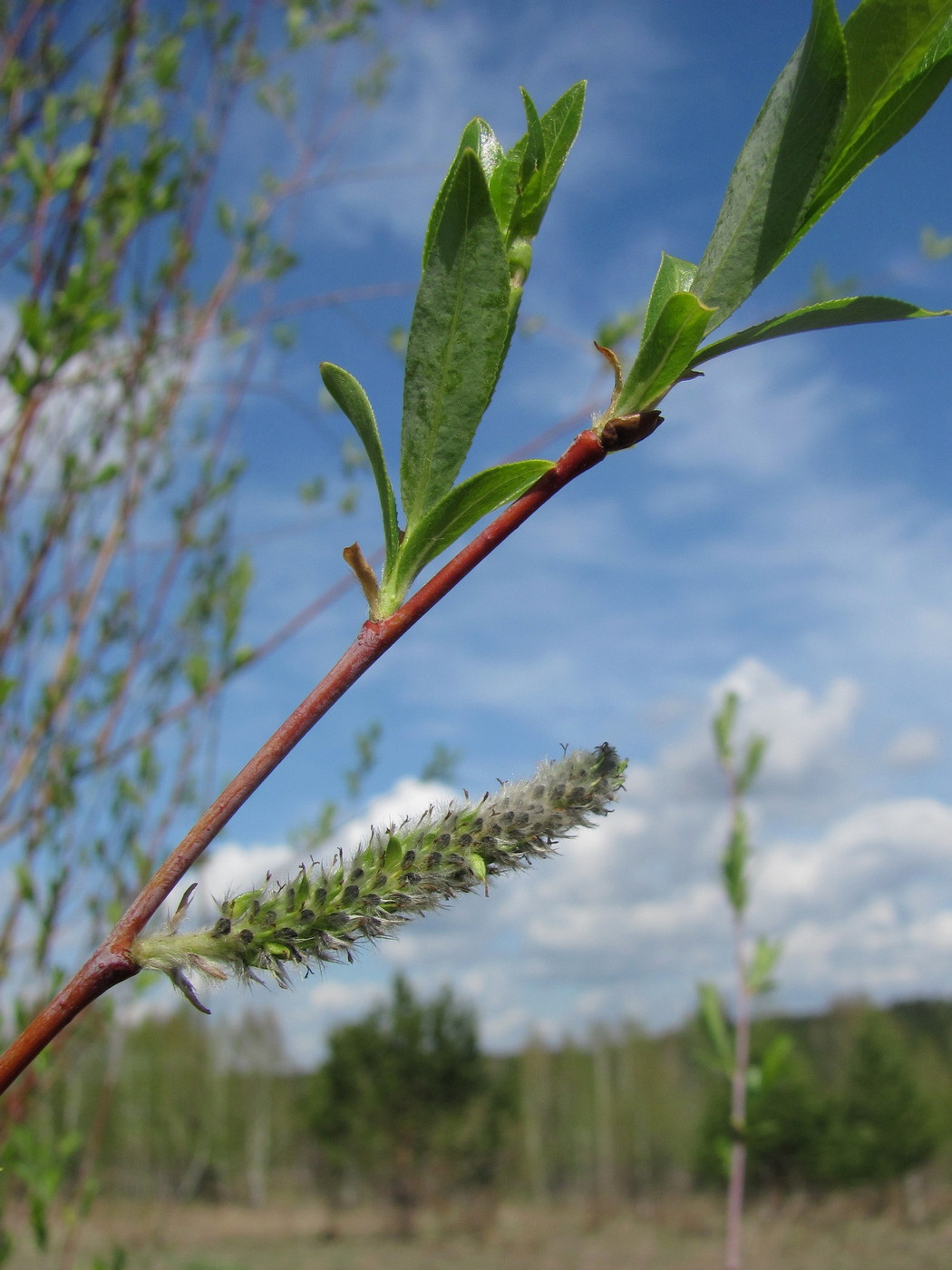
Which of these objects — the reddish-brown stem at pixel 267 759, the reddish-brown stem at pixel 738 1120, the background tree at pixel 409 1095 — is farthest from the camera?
the background tree at pixel 409 1095

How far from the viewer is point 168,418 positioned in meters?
2.59

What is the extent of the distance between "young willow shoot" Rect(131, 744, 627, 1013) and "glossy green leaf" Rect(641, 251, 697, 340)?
0.28 metres

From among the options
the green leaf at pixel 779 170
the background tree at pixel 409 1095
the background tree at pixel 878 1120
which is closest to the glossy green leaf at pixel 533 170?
the green leaf at pixel 779 170

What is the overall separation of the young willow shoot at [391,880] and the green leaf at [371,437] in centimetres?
A: 17

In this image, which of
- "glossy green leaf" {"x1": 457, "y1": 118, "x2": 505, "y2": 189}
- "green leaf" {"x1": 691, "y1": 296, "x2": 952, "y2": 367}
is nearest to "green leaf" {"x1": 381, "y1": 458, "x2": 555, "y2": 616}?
"green leaf" {"x1": 691, "y1": 296, "x2": 952, "y2": 367}

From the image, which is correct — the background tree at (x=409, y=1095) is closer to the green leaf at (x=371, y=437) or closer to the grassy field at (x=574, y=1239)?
the grassy field at (x=574, y=1239)

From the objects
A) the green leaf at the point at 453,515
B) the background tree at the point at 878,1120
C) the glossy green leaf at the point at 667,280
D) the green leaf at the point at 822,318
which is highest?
the glossy green leaf at the point at 667,280

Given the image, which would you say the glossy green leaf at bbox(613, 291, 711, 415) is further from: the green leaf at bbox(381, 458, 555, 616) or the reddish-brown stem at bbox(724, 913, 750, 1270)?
the reddish-brown stem at bbox(724, 913, 750, 1270)

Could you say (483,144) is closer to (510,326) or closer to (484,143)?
(484,143)

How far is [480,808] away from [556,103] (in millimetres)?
474

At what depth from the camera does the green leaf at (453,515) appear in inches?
22.1

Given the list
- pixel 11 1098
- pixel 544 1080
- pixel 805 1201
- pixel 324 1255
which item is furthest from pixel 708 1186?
pixel 11 1098

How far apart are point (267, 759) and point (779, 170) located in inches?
17.2

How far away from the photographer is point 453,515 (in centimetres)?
58
